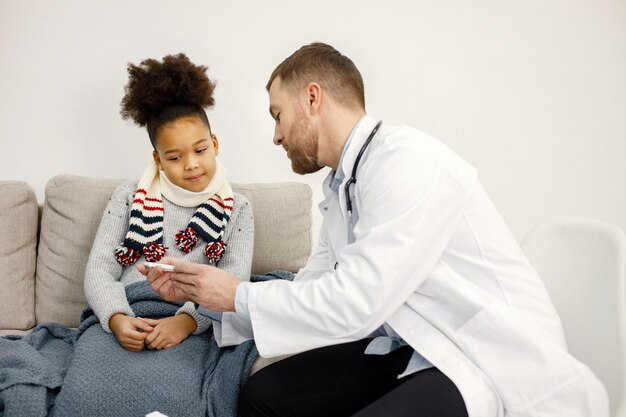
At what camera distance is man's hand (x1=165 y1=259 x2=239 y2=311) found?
1209 mm

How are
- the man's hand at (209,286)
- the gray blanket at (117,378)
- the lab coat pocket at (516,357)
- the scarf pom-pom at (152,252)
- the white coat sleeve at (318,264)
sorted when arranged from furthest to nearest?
the scarf pom-pom at (152,252) → the white coat sleeve at (318,264) → the gray blanket at (117,378) → the man's hand at (209,286) → the lab coat pocket at (516,357)

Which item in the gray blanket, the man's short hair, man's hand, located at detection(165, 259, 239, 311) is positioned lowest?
the gray blanket

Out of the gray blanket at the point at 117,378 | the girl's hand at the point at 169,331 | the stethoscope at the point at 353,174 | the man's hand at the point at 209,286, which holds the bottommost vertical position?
the gray blanket at the point at 117,378

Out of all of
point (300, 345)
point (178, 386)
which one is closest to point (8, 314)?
point (178, 386)

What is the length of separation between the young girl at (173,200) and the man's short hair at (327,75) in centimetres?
48

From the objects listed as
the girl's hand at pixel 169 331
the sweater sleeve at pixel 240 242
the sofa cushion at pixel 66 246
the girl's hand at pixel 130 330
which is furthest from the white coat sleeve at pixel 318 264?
the sofa cushion at pixel 66 246

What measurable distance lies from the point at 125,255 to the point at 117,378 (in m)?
0.45

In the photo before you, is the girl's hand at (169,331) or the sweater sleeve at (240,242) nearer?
the girl's hand at (169,331)

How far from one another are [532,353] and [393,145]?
0.50 metres

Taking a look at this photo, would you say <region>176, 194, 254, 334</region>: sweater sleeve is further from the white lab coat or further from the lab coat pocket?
the lab coat pocket

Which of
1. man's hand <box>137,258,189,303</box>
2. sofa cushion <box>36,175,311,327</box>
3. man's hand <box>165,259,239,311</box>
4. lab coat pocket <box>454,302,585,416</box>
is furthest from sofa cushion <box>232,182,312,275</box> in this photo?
lab coat pocket <box>454,302,585,416</box>

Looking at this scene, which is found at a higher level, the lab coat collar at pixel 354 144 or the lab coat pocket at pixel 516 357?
the lab coat collar at pixel 354 144

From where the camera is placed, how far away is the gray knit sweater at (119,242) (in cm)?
162

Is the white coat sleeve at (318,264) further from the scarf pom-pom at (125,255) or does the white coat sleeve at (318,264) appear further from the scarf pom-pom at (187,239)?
the scarf pom-pom at (125,255)
